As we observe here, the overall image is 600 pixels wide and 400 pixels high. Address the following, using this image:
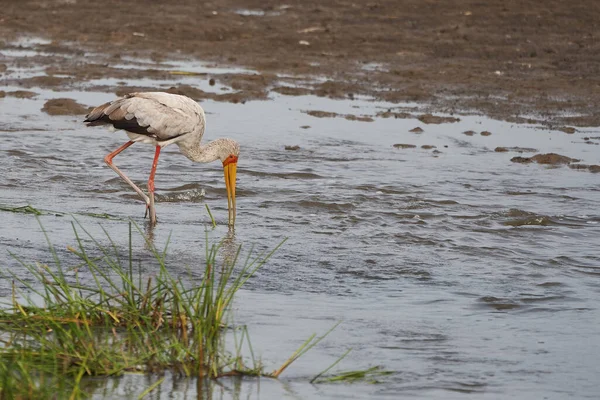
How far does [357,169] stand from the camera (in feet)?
36.9

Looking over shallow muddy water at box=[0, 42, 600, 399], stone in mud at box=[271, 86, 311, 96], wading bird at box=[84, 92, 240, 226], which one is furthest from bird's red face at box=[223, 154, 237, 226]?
stone in mud at box=[271, 86, 311, 96]

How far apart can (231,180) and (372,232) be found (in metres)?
1.25

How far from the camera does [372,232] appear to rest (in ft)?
27.9

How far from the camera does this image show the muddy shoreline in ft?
51.0

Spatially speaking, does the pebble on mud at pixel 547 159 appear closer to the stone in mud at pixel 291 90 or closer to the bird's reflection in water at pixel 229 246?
the stone in mud at pixel 291 90

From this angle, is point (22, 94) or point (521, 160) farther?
point (22, 94)

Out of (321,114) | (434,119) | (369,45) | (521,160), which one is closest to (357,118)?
(321,114)

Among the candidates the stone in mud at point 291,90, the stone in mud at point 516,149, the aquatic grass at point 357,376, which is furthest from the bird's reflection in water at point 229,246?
the stone in mud at point 291,90

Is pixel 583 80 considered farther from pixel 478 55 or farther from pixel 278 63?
pixel 278 63

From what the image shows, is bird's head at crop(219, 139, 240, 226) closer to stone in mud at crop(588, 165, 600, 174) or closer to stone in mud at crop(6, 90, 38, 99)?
stone in mud at crop(588, 165, 600, 174)

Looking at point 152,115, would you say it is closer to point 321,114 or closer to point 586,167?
point 586,167

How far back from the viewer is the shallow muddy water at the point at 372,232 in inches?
214

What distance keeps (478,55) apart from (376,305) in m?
12.6

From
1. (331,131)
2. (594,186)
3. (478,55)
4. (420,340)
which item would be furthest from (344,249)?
(478,55)
